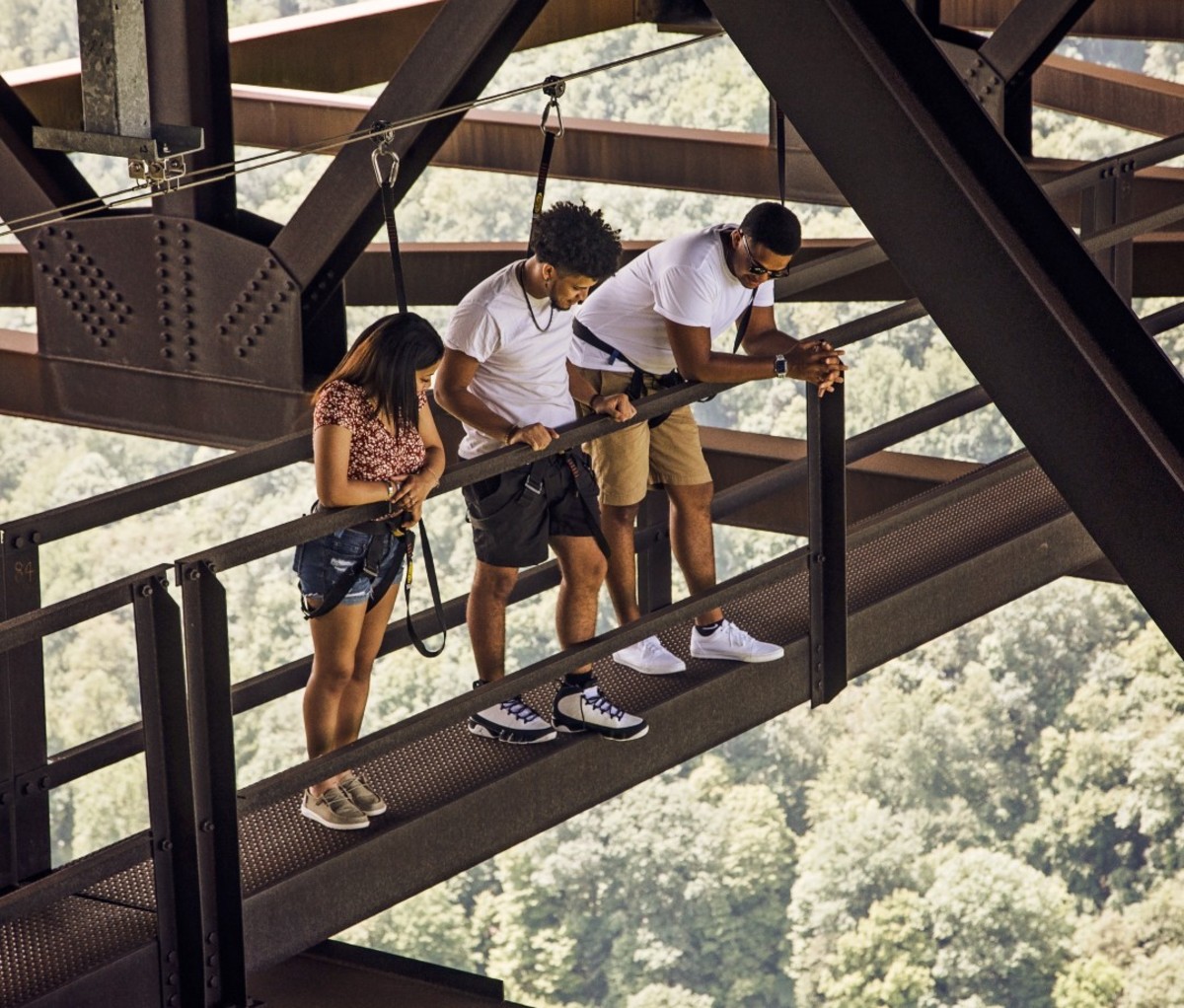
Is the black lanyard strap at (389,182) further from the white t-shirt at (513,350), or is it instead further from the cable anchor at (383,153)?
the white t-shirt at (513,350)

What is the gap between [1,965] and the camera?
335cm

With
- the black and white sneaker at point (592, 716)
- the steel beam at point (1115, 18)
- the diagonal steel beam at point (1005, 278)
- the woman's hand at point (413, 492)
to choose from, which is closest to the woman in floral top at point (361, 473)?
the woman's hand at point (413, 492)

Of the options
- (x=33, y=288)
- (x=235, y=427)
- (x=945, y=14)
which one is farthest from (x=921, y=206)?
(x=945, y=14)

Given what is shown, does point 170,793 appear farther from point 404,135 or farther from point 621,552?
point 404,135

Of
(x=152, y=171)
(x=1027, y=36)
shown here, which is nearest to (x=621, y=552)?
(x=152, y=171)

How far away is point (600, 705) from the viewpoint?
4.17m

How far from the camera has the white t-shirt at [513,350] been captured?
13.3ft

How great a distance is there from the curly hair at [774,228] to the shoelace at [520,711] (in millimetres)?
1210

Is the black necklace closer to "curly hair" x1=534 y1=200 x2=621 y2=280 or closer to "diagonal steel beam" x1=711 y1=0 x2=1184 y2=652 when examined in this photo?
"curly hair" x1=534 y1=200 x2=621 y2=280

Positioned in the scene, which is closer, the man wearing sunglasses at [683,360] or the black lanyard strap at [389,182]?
the black lanyard strap at [389,182]

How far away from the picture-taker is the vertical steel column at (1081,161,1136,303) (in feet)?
18.5

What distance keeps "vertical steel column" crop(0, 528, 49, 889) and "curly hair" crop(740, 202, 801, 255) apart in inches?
69.6

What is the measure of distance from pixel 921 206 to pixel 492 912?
4668 cm

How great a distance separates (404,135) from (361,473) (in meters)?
1.25
